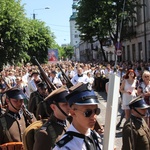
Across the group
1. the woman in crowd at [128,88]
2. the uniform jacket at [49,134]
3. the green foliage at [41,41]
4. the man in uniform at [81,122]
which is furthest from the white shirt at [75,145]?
the green foliage at [41,41]

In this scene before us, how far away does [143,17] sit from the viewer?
3559cm

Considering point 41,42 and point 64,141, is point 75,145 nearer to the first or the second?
point 64,141

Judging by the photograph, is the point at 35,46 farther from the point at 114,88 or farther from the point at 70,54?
the point at 70,54

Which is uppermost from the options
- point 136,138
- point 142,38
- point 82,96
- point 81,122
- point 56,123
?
point 142,38

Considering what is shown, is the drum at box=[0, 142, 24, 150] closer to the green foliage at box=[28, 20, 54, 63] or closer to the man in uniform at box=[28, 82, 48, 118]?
the man in uniform at box=[28, 82, 48, 118]

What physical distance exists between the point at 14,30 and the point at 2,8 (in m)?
1.61

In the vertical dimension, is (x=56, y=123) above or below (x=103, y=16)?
below

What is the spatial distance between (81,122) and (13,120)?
92.8 inches

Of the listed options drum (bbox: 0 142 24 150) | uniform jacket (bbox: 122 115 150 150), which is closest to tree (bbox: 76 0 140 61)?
uniform jacket (bbox: 122 115 150 150)

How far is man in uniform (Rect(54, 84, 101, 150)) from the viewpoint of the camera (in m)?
2.47

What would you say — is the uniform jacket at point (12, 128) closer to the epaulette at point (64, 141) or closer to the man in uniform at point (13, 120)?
the man in uniform at point (13, 120)

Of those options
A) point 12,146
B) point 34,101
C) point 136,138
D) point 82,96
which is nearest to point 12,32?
point 34,101

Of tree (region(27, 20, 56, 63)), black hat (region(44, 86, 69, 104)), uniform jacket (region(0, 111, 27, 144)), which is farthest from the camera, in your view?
tree (region(27, 20, 56, 63))

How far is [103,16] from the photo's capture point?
1380 inches
